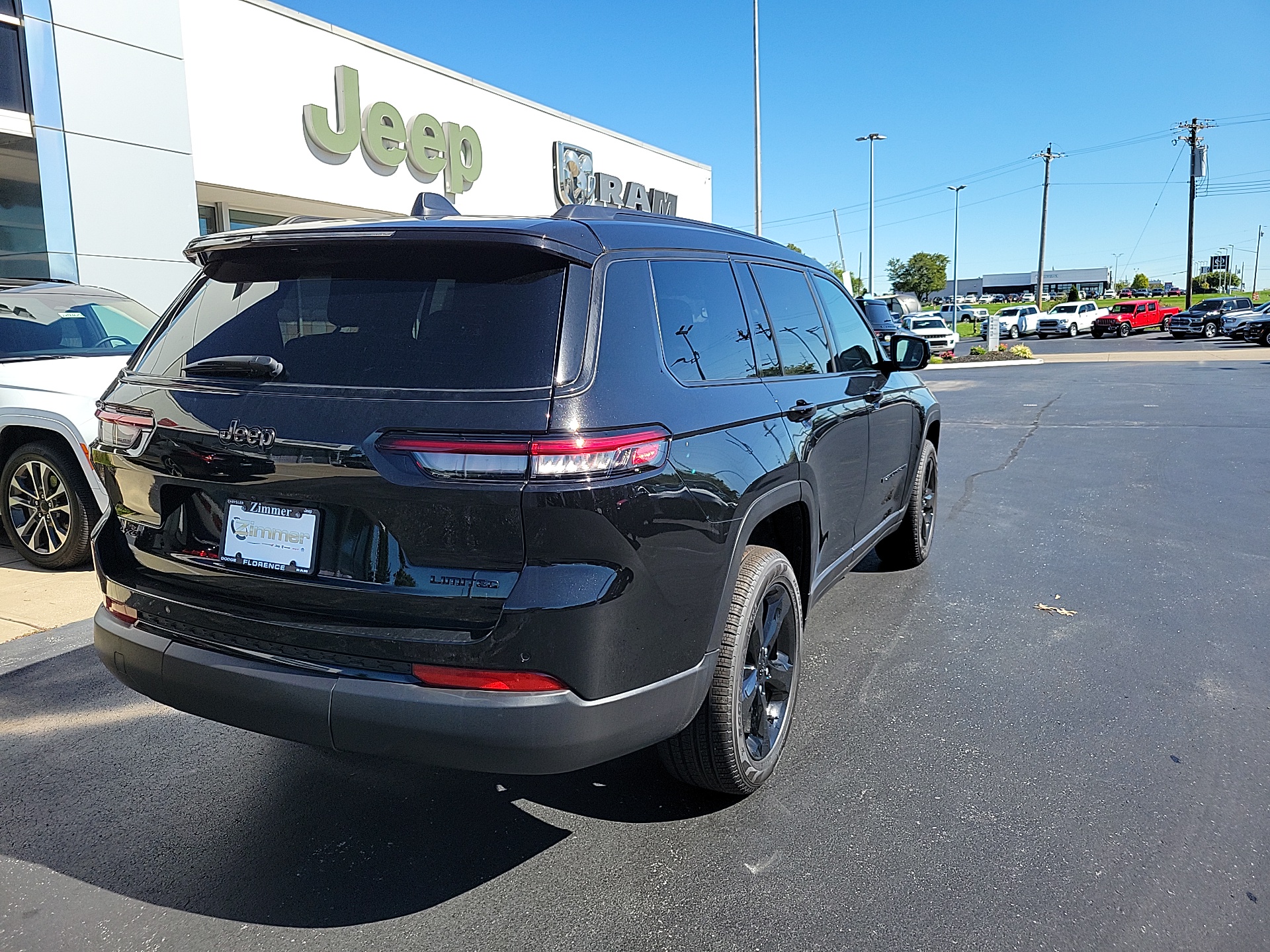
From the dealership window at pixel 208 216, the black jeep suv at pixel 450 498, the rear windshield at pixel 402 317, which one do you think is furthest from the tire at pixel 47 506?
the dealership window at pixel 208 216

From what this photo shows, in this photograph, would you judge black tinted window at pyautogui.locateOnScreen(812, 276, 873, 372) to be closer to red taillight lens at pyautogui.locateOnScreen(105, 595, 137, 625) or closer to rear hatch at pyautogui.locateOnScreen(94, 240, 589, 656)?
rear hatch at pyautogui.locateOnScreen(94, 240, 589, 656)

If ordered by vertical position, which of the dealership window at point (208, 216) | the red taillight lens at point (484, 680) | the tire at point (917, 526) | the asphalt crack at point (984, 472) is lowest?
the asphalt crack at point (984, 472)

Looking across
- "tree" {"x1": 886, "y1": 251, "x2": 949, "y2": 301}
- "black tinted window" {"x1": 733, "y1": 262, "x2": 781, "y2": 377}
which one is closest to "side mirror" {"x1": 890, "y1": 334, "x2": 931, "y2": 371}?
"black tinted window" {"x1": 733, "y1": 262, "x2": 781, "y2": 377}

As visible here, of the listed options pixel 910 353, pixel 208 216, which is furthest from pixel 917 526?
pixel 208 216

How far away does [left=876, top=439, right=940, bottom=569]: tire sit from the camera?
5.50 metres

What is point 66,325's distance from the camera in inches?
243

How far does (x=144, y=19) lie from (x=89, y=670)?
9.77 meters

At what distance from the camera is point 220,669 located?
245 cm

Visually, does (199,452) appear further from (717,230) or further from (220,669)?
(717,230)

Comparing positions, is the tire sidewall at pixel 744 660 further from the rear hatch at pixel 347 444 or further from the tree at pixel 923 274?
the tree at pixel 923 274

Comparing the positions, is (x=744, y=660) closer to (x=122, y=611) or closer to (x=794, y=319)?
(x=794, y=319)

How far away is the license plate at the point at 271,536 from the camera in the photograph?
7.79 ft

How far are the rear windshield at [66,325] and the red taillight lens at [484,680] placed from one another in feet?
16.0

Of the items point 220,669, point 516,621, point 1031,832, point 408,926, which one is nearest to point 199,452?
point 220,669
